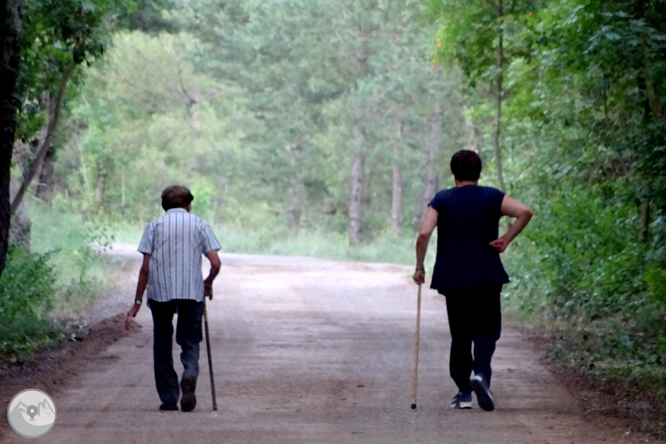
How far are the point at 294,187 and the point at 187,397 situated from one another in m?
43.9

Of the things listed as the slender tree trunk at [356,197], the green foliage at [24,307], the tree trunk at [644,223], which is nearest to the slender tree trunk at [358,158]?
the slender tree trunk at [356,197]

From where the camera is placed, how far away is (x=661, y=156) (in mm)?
11367

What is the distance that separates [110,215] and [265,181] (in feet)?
32.9

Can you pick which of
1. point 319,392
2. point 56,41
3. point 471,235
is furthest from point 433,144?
point 471,235

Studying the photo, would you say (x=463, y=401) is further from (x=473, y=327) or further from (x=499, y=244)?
(x=499, y=244)

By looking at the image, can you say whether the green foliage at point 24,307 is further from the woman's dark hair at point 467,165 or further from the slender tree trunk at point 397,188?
the slender tree trunk at point 397,188

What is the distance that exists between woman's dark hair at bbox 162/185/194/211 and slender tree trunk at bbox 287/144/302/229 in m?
41.3

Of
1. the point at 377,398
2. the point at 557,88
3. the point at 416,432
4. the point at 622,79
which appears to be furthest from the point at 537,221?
the point at 416,432

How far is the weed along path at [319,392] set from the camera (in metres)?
7.37

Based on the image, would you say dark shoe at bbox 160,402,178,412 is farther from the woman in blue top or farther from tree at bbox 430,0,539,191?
tree at bbox 430,0,539,191

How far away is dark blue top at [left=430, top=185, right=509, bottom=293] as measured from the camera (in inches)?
329

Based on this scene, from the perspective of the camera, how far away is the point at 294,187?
52250mm

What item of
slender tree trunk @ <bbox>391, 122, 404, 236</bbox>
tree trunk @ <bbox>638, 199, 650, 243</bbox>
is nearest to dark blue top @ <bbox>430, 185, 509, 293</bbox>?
tree trunk @ <bbox>638, 199, 650, 243</bbox>

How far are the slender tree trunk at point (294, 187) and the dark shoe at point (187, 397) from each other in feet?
136
